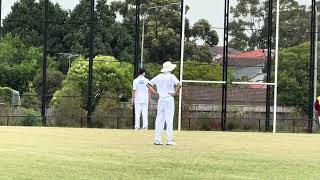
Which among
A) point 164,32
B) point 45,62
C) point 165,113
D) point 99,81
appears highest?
point 164,32

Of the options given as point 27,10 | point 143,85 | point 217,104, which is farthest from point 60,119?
point 27,10

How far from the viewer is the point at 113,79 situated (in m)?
48.8

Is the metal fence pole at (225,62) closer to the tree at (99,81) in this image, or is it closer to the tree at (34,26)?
the tree at (99,81)

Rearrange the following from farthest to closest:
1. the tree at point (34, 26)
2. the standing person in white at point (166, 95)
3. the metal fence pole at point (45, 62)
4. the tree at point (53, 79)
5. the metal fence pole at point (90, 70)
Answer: the tree at point (53, 79), the tree at point (34, 26), the metal fence pole at point (90, 70), the metal fence pole at point (45, 62), the standing person in white at point (166, 95)

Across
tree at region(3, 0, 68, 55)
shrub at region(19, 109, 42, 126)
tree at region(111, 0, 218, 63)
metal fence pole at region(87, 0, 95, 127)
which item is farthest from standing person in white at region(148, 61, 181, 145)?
tree at region(3, 0, 68, 55)

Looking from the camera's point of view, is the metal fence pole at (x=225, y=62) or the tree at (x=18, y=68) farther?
the tree at (x=18, y=68)

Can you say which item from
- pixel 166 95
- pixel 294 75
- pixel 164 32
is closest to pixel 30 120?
pixel 164 32

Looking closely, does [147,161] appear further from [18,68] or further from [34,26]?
[34,26]

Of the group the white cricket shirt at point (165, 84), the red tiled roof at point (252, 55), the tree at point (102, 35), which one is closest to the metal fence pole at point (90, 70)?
the red tiled roof at point (252, 55)

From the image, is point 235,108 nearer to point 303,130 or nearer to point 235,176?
point 303,130

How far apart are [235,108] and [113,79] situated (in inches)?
586

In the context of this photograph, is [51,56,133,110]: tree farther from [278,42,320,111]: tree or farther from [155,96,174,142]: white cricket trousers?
[155,96,174,142]: white cricket trousers

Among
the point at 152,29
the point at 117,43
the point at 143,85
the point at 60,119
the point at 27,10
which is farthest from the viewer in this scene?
the point at 27,10

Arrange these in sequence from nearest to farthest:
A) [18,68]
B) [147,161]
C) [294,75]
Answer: [147,161]
[294,75]
[18,68]
